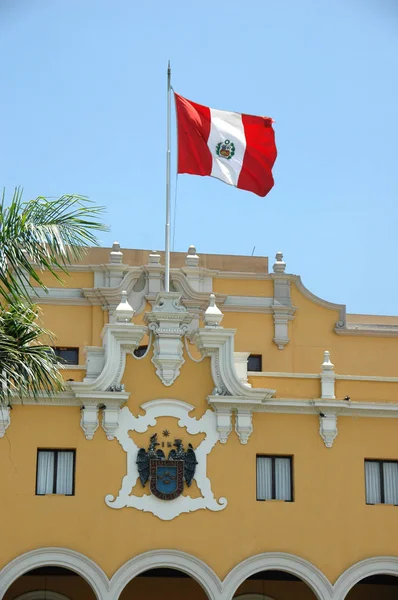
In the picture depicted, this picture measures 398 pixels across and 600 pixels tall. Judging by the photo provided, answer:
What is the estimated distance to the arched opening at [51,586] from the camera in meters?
38.0

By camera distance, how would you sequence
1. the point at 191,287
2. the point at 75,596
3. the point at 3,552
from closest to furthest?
1. the point at 3,552
2. the point at 75,596
3. the point at 191,287

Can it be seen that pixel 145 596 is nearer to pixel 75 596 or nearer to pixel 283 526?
pixel 75 596

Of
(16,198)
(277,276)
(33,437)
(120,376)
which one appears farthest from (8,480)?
(277,276)

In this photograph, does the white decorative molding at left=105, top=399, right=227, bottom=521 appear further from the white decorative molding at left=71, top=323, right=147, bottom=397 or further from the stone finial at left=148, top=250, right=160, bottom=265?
the stone finial at left=148, top=250, right=160, bottom=265

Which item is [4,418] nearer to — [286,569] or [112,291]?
[286,569]

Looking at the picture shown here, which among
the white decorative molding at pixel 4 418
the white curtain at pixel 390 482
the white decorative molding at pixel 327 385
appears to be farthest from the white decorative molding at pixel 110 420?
the white curtain at pixel 390 482

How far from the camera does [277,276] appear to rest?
4469cm

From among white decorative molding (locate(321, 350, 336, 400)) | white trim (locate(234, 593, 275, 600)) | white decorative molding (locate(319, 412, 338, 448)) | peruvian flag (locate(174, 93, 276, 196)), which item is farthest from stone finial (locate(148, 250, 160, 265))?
white trim (locate(234, 593, 275, 600))

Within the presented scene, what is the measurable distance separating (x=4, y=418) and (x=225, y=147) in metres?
9.80

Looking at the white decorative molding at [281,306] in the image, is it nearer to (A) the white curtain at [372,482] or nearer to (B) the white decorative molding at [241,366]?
(B) the white decorative molding at [241,366]

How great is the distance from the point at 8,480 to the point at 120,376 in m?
3.86

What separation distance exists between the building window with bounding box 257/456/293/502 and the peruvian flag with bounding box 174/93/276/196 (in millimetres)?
7639

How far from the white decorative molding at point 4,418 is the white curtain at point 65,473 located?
1.54 metres

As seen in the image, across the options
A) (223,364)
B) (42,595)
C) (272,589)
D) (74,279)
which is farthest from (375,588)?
(74,279)
